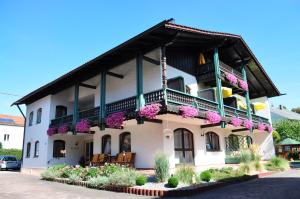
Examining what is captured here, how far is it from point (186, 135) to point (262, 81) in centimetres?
1282

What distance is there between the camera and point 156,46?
13.4 metres

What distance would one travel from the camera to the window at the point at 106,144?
1771cm

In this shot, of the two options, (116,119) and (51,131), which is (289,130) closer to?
(116,119)

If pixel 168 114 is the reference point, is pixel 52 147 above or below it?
below

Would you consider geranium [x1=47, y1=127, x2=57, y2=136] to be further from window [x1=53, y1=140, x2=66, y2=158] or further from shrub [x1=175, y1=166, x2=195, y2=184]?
shrub [x1=175, y1=166, x2=195, y2=184]

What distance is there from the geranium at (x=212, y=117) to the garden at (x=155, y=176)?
2.74m

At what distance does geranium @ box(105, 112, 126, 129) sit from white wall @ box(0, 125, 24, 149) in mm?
40823

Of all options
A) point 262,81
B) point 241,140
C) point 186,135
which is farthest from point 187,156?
point 262,81

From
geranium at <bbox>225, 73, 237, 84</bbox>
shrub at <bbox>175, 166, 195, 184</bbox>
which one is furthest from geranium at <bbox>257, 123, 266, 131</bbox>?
shrub at <bbox>175, 166, 195, 184</bbox>

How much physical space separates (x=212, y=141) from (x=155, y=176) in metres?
7.41

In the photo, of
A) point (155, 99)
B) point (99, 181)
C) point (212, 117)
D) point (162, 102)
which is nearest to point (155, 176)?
point (99, 181)

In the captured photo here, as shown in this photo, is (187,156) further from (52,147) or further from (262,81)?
(262,81)

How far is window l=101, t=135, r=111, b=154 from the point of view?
17712mm

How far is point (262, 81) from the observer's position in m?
24.4
